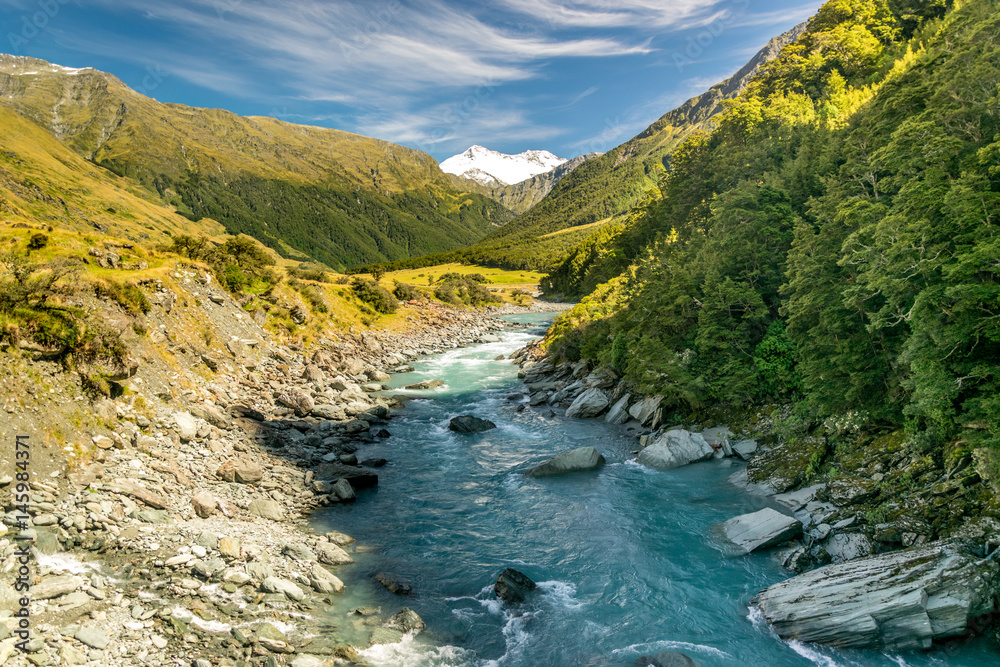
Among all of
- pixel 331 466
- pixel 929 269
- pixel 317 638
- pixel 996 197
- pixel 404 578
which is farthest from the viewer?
pixel 331 466

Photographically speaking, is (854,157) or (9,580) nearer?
(9,580)

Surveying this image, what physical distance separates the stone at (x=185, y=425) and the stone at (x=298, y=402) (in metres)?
7.65

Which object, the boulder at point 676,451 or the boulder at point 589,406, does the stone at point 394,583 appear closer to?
the boulder at point 676,451

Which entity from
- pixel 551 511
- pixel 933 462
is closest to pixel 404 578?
pixel 551 511

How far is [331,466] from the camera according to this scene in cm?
2233

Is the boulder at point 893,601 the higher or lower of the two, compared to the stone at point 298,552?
higher

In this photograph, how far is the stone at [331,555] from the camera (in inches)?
622

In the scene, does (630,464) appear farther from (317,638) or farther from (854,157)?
(854,157)

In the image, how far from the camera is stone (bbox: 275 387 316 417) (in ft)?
96.5

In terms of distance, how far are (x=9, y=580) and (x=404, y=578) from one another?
387 inches

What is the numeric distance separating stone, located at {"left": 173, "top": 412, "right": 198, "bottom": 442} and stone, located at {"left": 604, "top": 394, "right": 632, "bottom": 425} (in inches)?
942

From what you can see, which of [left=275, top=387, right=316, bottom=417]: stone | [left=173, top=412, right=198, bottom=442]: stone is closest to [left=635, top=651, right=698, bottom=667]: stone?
[left=173, top=412, right=198, bottom=442]: stone

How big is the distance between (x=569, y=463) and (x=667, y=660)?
41.1ft

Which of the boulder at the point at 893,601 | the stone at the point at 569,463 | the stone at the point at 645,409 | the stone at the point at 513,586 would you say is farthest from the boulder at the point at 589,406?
the boulder at the point at 893,601
